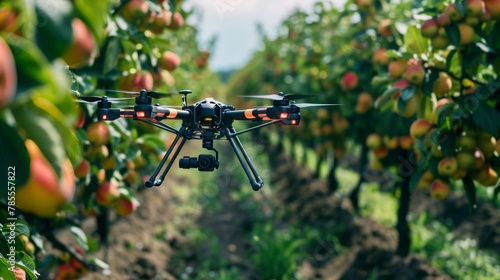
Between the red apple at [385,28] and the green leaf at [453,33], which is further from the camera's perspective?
the red apple at [385,28]

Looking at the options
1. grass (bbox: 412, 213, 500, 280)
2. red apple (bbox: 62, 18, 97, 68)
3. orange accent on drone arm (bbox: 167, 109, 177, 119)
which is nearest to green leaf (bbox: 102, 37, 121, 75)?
orange accent on drone arm (bbox: 167, 109, 177, 119)

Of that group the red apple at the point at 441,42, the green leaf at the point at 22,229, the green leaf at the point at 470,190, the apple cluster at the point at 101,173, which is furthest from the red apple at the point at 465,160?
the green leaf at the point at 22,229

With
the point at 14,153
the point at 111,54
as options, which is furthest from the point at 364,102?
the point at 14,153

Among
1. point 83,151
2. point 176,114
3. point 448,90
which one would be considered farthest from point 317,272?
point 176,114

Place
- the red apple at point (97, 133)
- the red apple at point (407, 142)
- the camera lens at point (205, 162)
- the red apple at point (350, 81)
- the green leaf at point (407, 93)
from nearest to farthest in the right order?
the camera lens at point (205, 162) → the red apple at point (97, 133) → the green leaf at point (407, 93) → the red apple at point (407, 142) → the red apple at point (350, 81)

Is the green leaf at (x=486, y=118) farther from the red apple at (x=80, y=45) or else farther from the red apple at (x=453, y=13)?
the red apple at (x=80, y=45)

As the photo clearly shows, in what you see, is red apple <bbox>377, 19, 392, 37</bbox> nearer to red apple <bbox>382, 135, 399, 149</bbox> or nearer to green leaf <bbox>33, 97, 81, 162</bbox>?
red apple <bbox>382, 135, 399, 149</bbox>

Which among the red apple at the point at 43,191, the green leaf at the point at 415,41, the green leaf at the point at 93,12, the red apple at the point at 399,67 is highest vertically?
the green leaf at the point at 415,41

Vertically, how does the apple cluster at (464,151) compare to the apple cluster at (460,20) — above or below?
below
